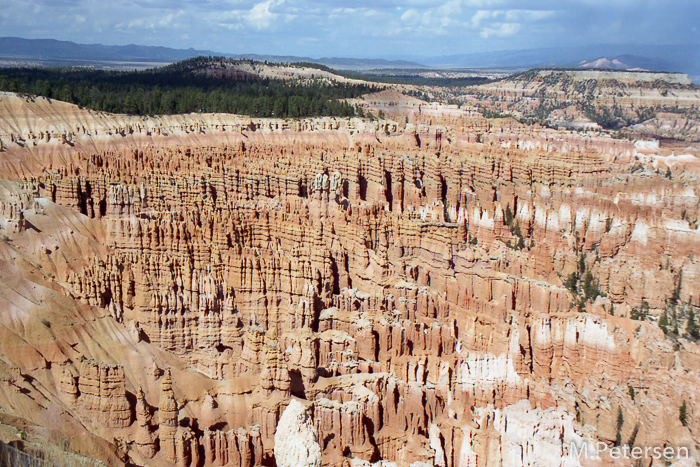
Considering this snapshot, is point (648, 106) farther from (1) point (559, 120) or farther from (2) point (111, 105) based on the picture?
(2) point (111, 105)

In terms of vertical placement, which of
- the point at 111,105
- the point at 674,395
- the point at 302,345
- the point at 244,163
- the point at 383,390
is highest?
the point at 111,105

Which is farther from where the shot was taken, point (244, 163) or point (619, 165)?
point (619, 165)

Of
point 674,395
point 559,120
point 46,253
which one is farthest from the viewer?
point 559,120

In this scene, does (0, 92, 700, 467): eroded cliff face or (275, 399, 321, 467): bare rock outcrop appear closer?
(275, 399, 321, 467): bare rock outcrop

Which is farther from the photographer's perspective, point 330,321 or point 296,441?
point 330,321

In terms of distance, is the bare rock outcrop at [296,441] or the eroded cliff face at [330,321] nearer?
the bare rock outcrop at [296,441]

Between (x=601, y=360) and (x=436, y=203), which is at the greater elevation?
(x=436, y=203)

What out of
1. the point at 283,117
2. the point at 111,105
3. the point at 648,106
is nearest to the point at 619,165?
the point at 283,117

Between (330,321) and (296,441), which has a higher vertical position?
(296,441)
